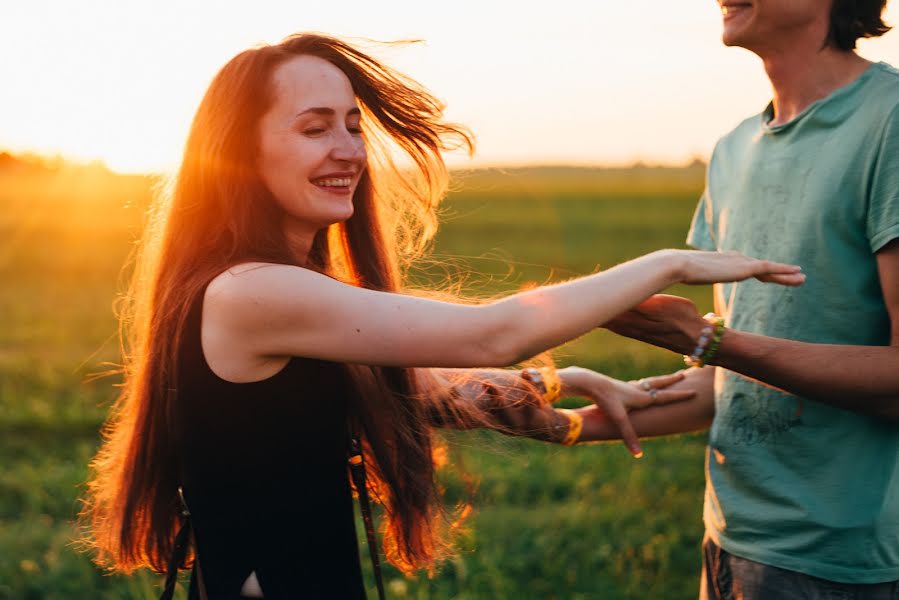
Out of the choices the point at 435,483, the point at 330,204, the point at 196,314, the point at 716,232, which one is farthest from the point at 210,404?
the point at 716,232

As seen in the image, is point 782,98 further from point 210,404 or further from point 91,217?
point 91,217

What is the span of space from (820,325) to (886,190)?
40 cm

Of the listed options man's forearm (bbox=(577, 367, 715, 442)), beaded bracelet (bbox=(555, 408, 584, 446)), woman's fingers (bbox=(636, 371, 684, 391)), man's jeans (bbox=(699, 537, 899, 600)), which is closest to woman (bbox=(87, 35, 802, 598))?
beaded bracelet (bbox=(555, 408, 584, 446))

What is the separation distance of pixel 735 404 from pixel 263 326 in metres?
1.43

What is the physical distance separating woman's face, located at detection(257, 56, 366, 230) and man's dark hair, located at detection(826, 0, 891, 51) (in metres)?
1.34

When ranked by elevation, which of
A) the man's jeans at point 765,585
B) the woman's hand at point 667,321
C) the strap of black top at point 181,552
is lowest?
the man's jeans at point 765,585

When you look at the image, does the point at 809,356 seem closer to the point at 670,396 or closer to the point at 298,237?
the point at 670,396

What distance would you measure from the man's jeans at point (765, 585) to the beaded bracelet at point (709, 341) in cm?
59

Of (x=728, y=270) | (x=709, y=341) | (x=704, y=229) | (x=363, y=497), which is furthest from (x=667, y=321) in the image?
(x=363, y=497)

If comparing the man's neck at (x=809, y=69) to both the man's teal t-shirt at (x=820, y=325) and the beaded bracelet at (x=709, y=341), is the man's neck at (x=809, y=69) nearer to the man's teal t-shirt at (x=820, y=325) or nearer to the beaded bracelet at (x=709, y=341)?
the man's teal t-shirt at (x=820, y=325)

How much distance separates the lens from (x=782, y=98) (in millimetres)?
2850

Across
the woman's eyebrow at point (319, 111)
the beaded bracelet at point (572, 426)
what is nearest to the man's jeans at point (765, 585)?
the beaded bracelet at point (572, 426)

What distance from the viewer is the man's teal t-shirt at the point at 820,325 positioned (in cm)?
255

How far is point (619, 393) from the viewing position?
131 inches
